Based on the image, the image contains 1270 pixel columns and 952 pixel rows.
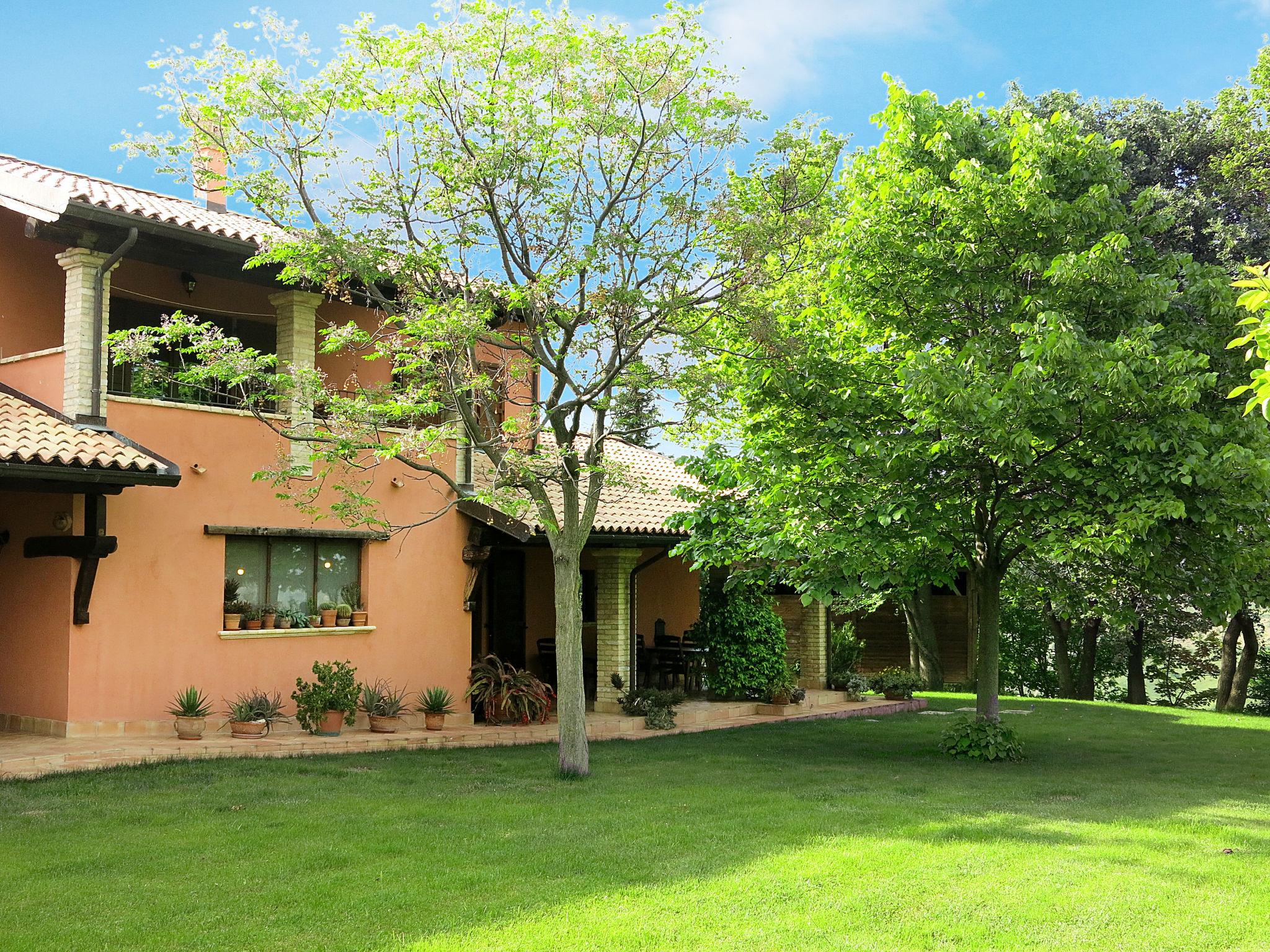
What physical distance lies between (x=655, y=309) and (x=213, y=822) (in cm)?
594

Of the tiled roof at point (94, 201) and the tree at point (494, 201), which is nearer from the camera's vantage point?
the tree at point (494, 201)

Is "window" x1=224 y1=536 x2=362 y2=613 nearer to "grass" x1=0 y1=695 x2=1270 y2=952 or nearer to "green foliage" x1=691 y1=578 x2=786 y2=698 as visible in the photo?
"grass" x1=0 y1=695 x2=1270 y2=952

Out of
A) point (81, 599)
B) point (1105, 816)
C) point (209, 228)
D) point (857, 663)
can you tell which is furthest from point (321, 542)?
point (857, 663)

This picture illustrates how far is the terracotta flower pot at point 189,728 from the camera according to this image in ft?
36.8

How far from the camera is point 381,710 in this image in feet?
41.7

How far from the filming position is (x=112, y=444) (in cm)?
1086

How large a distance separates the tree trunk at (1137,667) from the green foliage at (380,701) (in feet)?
60.5

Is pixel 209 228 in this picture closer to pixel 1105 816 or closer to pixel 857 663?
pixel 1105 816

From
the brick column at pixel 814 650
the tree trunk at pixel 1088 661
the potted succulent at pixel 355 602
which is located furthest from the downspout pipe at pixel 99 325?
the tree trunk at pixel 1088 661

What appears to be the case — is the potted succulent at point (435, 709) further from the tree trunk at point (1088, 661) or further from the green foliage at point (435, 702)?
the tree trunk at point (1088, 661)

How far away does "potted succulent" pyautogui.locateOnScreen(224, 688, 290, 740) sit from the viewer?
38.1 feet

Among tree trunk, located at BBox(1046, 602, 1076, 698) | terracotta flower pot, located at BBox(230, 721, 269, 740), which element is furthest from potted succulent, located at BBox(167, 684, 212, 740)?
tree trunk, located at BBox(1046, 602, 1076, 698)

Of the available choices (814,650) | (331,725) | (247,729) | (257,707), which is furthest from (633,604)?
(247,729)

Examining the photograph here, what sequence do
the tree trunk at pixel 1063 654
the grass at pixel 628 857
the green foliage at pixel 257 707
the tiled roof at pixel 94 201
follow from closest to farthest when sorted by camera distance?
the grass at pixel 628 857 → the tiled roof at pixel 94 201 → the green foliage at pixel 257 707 → the tree trunk at pixel 1063 654
